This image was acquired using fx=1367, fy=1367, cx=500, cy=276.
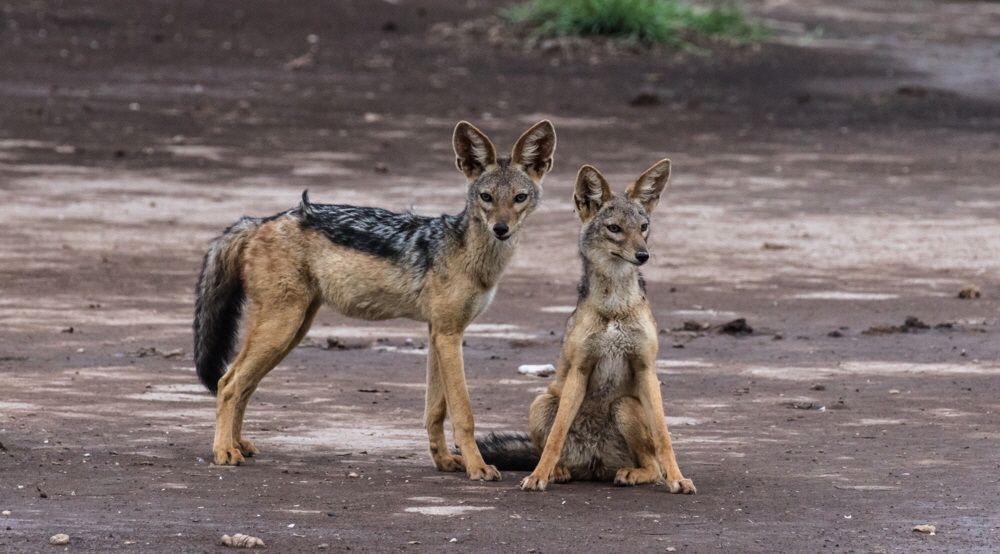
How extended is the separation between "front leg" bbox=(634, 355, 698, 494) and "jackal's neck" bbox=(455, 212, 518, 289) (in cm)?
102

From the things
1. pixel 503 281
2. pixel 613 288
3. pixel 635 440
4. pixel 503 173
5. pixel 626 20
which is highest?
pixel 626 20

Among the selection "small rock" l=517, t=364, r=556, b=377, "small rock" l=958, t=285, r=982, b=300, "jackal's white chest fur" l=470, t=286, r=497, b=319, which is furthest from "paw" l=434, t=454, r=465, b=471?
"small rock" l=958, t=285, r=982, b=300

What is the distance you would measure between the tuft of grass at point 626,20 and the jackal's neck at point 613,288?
1932 centimetres

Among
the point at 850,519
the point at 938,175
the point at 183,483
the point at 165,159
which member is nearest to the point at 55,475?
the point at 183,483

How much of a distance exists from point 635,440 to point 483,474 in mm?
832

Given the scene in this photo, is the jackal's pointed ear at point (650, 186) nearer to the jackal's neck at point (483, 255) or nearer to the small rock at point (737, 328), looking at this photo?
the jackal's neck at point (483, 255)

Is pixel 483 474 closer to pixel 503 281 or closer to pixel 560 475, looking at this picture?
pixel 560 475

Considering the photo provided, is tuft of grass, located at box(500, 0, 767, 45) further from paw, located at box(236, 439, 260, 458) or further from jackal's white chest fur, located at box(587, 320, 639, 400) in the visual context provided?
jackal's white chest fur, located at box(587, 320, 639, 400)

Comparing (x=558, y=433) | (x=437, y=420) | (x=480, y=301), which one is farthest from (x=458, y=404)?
(x=558, y=433)

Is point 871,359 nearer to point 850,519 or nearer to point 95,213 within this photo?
point 850,519

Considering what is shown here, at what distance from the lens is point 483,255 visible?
752 centimetres

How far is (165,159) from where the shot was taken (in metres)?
18.2

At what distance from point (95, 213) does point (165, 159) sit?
283 centimetres

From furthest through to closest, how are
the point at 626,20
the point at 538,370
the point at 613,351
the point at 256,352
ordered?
the point at 626,20
the point at 538,370
the point at 256,352
the point at 613,351
